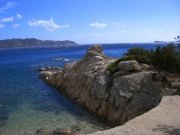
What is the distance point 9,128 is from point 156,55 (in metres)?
14.8

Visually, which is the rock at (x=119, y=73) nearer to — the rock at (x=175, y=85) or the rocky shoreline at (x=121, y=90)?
the rocky shoreline at (x=121, y=90)

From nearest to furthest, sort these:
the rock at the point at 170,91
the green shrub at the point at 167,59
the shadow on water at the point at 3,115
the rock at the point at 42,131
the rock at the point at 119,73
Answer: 1. the rock at the point at 42,131
2. the rock at the point at 170,91
3. the shadow on water at the point at 3,115
4. the rock at the point at 119,73
5. the green shrub at the point at 167,59

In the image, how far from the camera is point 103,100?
1005 inches

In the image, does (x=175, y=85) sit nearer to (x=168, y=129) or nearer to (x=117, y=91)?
(x=117, y=91)

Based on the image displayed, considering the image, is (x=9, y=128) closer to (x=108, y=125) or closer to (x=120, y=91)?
(x=108, y=125)

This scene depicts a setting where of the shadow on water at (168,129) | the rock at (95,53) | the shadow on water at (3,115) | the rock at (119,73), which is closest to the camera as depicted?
the shadow on water at (168,129)

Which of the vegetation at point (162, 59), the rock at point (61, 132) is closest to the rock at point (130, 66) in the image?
the vegetation at point (162, 59)

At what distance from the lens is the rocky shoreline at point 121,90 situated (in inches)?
890

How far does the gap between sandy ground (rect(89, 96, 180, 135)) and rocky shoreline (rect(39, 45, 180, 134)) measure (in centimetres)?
377

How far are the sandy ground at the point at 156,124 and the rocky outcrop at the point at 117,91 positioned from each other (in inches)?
156

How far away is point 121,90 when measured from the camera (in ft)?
79.6

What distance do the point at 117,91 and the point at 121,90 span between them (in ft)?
1.23

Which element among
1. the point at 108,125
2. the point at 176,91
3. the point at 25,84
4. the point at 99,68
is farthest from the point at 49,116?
the point at 25,84

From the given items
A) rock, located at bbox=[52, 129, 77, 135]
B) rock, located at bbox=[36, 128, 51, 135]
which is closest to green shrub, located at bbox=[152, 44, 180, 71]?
rock, located at bbox=[52, 129, 77, 135]
